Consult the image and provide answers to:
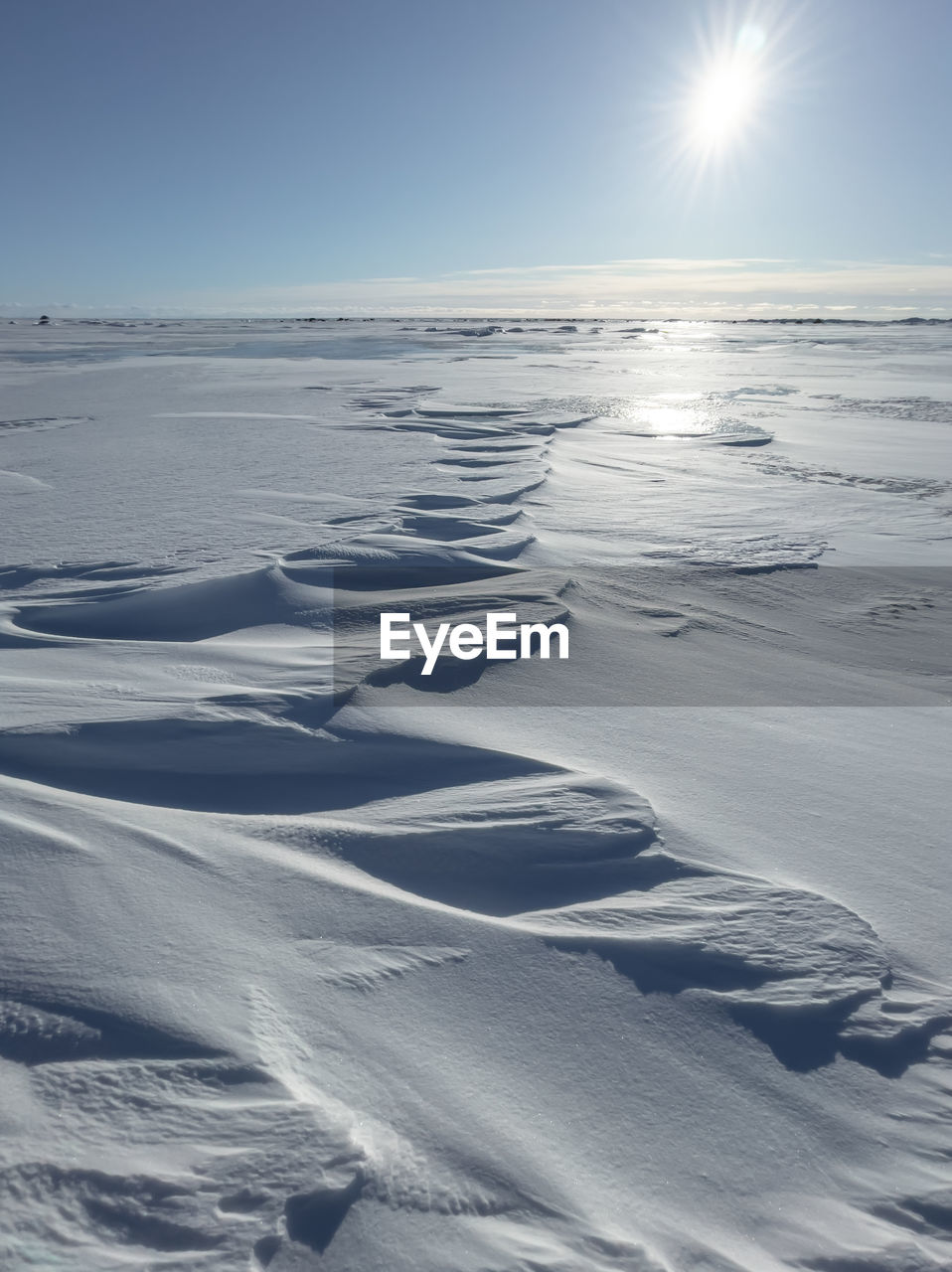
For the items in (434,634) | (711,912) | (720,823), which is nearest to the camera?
(711,912)

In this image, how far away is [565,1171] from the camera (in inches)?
46.2

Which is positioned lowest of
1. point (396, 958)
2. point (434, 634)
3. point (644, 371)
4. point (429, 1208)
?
point (429, 1208)

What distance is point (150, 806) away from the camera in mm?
2012

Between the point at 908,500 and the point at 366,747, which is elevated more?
the point at 908,500

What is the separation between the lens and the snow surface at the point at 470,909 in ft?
3.73

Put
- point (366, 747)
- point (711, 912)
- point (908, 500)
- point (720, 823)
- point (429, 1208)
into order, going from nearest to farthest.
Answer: point (429, 1208) < point (711, 912) < point (720, 823) < point (366, 747) < point (908, 500)

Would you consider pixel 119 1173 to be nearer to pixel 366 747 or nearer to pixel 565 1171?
pixel 565 1171

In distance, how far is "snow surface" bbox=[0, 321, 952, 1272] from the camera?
3.73 ft

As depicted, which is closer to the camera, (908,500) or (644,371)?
(908,500)

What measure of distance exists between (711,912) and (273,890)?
2.87 feet

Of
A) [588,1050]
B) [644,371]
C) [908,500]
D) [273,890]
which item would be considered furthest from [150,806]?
[644,371]

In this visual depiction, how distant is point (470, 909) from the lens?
1.70m

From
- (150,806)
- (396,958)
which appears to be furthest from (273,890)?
(150,806)

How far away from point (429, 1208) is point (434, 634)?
7.12 feet
